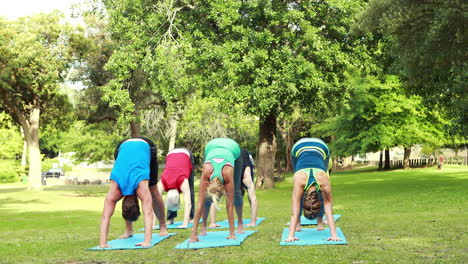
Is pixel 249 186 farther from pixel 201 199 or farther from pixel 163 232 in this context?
pixel 201 199

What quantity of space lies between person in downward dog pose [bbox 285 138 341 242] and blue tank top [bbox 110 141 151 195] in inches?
108

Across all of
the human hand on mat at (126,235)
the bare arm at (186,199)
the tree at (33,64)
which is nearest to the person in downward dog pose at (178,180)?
the bare arm at (186,199)

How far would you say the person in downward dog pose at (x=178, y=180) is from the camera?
12847 mm

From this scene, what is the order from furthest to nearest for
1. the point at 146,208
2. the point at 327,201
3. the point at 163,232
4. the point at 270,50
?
the point at 270,50 < the point at 163,232 < the point at 146,208 < the point at 327,201

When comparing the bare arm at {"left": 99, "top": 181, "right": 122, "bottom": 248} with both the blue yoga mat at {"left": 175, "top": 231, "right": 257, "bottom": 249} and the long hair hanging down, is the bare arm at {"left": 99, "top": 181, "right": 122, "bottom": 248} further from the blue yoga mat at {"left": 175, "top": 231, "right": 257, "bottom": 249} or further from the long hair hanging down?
the long hair hanging down

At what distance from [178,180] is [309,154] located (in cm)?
406

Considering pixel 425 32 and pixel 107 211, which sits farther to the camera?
pixel 425 32

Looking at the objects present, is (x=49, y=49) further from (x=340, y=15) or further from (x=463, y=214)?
(x=463, y=214)

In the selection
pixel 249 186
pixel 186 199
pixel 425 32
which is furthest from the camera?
pixel 425 32

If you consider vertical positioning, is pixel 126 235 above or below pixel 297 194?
below

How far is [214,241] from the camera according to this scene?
1047 centimetres

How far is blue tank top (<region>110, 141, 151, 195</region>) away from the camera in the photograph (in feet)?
33.7

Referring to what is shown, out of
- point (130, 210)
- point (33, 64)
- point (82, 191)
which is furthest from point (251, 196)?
point (82, 191)

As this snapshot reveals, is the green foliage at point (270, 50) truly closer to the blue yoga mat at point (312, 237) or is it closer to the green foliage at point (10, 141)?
the blue yoga mat at point (312, 237)
